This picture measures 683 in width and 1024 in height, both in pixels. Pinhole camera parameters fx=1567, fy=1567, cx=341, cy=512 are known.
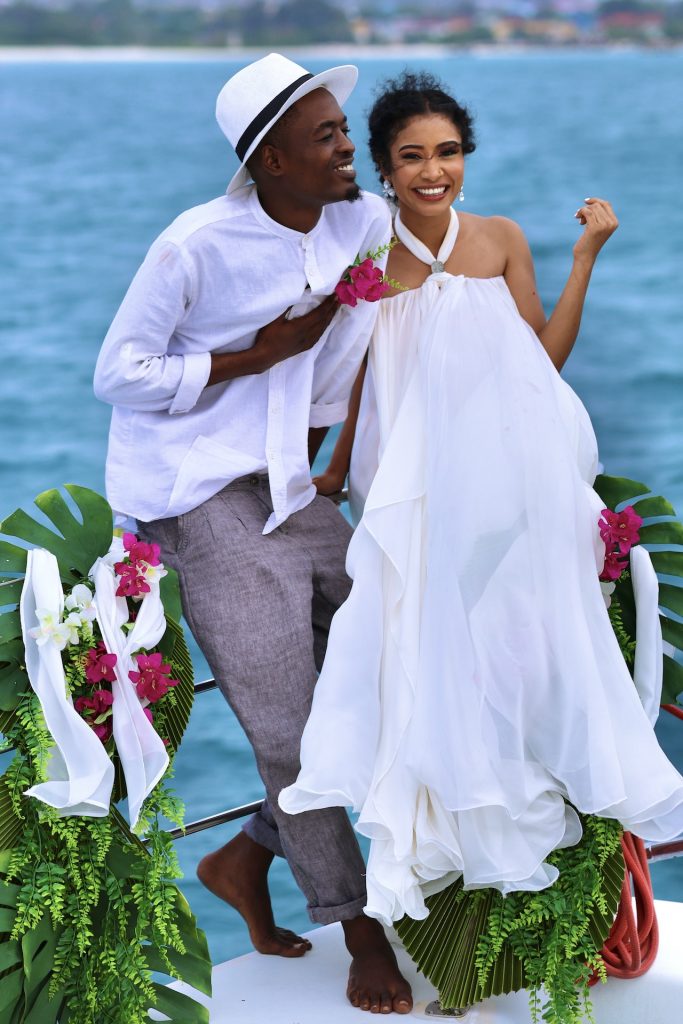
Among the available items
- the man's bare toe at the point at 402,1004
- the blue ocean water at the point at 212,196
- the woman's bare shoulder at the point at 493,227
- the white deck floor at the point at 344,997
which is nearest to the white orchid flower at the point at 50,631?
the white deck floor at the point at 344,997

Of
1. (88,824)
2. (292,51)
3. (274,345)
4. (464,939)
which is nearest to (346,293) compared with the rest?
(274,345)

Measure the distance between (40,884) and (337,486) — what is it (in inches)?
39.0

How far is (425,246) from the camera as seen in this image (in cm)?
283

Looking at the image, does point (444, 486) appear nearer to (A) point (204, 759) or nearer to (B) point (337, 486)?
(B) point (337, 486)

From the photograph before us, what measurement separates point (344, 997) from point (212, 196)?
29.1 meters

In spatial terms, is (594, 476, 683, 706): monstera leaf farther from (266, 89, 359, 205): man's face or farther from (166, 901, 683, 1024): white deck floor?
(266, 89, 359, 205): man's face

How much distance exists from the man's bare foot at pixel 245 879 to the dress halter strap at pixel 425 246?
112cm

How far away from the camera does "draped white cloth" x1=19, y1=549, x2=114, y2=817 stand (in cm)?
237

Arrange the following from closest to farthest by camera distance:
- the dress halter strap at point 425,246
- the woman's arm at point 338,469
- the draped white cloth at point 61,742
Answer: the draped white cloth at point 61,742
the dress halter strap at point 425,246
the woman's arm at point 338,469

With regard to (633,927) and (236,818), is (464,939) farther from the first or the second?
(236,818)

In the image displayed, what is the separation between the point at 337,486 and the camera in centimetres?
303

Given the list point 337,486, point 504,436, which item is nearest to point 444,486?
point 504,436

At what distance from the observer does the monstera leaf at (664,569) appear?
2660 millimetres

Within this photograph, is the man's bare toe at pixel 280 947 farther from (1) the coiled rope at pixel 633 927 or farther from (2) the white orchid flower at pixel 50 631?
(2) the white orchid flower at pixel 50 631
